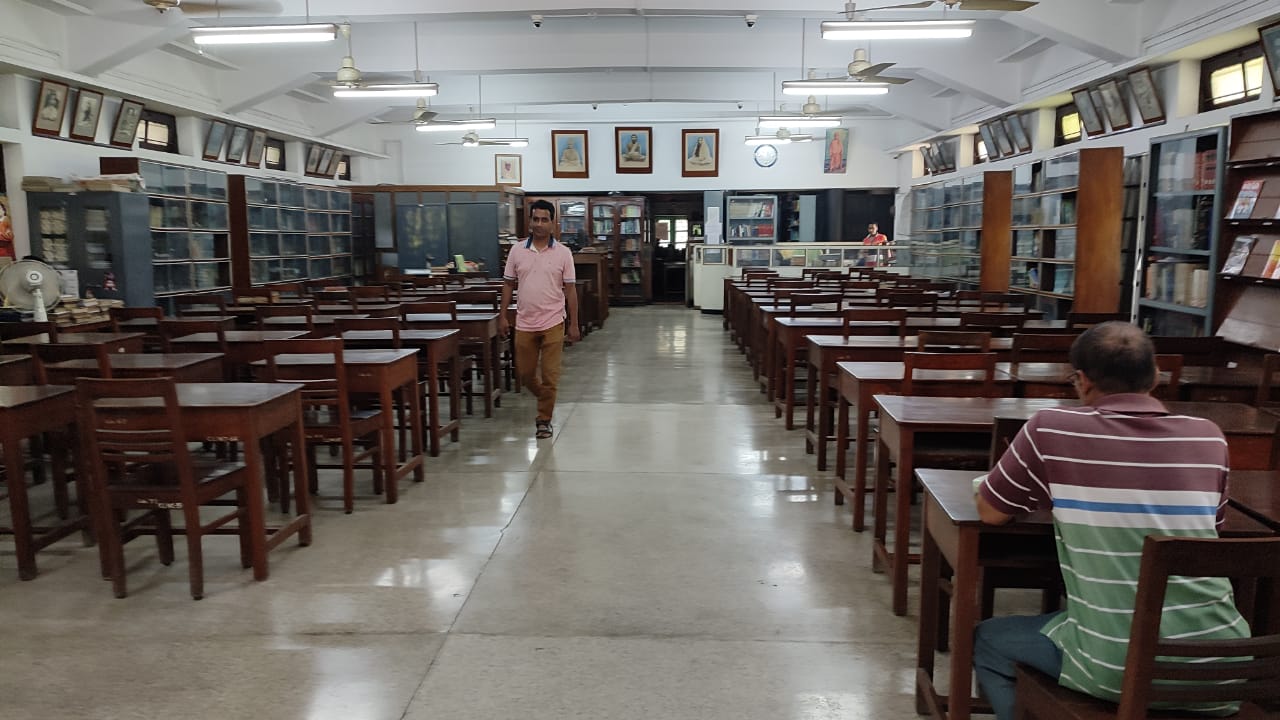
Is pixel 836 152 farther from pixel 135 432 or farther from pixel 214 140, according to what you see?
pixel 135 432

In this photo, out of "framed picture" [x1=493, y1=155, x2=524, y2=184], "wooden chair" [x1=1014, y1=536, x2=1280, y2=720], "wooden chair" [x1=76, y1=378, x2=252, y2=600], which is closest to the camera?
"wooden chair" [x1=1014, y1=536, x2=1280, y2=720]

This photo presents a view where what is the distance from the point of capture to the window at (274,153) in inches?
563

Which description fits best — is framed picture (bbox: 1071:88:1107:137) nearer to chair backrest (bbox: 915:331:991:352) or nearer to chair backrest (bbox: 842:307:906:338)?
chair backrest (bbox: 842:307:906:338)

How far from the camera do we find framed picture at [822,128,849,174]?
18344 millimetres

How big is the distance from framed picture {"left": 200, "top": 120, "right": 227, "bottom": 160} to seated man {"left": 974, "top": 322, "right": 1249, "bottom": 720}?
12.6 meters

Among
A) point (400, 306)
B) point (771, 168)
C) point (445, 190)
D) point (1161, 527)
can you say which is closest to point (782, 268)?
point (771, 168)

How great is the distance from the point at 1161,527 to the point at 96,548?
4.61 metres

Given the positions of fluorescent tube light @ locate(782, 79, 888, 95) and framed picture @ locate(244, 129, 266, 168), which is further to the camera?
framed picture @ locate(244, 129, 266, 168)

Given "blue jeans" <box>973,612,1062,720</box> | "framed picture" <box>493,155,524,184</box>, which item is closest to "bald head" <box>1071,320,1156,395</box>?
"blue jeans" <box>973,612,1062,720</box>

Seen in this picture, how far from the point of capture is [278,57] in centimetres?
1201

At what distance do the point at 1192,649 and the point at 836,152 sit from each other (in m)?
17.8

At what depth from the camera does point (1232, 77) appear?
7.69m

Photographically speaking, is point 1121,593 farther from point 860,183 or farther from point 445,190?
point 860,183

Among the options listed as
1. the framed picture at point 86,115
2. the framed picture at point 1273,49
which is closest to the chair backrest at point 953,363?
the framed picture at point 1273,49
